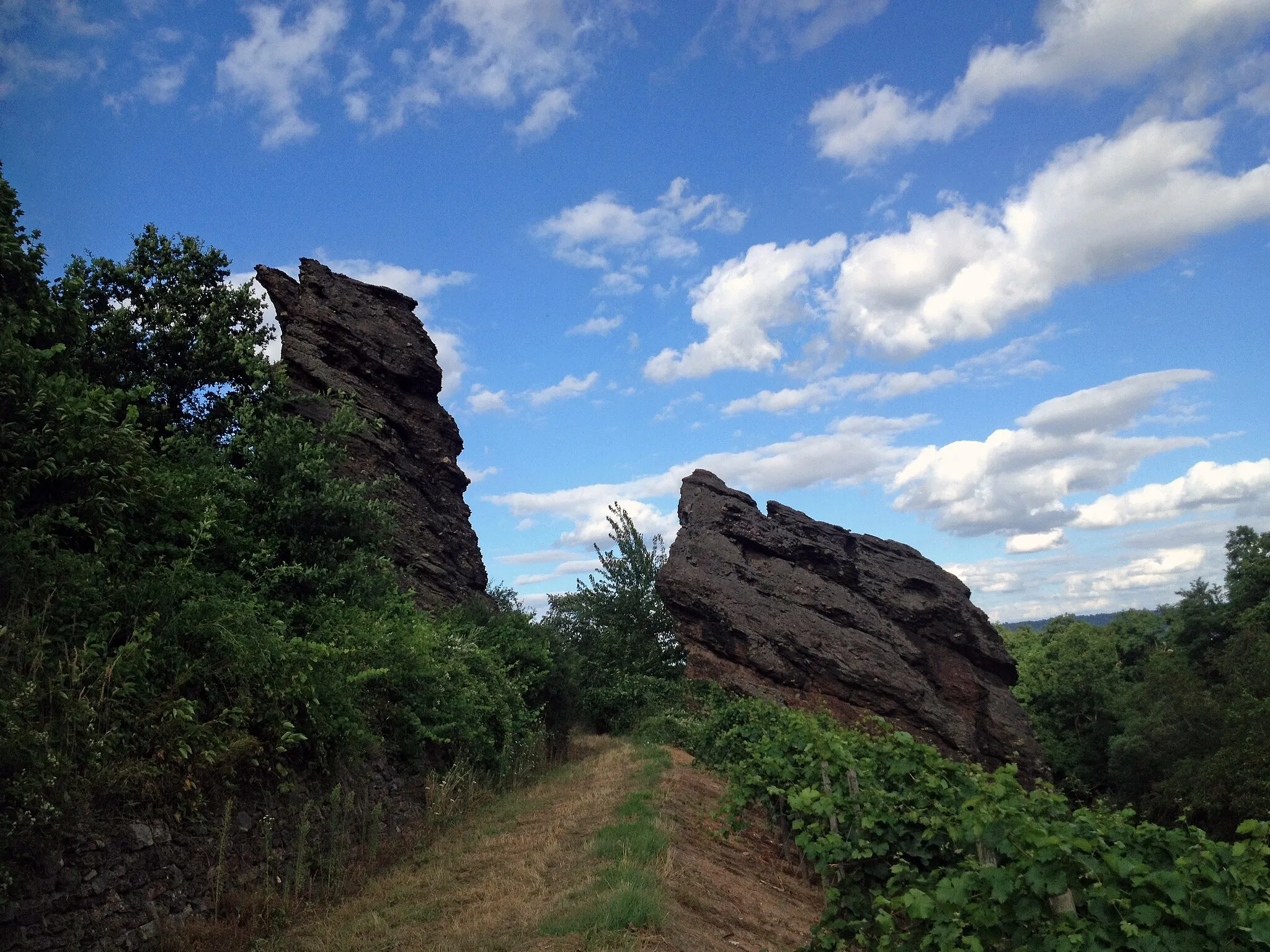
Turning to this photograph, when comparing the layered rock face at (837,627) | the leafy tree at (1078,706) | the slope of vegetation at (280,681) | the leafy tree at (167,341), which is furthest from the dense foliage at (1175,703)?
the leafy tree at (167,341)

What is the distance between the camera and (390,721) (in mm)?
11812

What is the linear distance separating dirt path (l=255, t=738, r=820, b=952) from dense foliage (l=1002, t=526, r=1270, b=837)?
577 inches

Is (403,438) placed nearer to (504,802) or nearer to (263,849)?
(504,802)

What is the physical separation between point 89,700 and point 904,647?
22.0 metres

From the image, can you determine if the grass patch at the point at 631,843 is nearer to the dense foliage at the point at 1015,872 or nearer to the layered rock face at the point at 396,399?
the dense foliage at the point at 1015,872

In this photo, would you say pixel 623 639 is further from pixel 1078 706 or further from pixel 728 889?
pixel 1078 706

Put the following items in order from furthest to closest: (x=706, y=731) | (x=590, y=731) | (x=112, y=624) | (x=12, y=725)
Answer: (x=590, y=731)
(x=706, y=731)
(x=112, y=624)
(x=12, y=725)

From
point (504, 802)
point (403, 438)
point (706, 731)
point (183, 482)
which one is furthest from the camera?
point (403, 438)

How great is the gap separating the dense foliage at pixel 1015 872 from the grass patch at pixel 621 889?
133cm

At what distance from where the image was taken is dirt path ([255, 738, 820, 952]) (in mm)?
6668

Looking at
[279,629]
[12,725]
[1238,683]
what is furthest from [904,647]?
[12,725]

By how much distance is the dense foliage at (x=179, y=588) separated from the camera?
22.6 feet

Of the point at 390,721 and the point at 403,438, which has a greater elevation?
the point at 403,438

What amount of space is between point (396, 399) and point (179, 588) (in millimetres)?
15438
